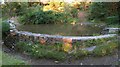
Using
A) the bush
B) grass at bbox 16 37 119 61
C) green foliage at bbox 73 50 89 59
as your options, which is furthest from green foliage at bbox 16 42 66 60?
the bush

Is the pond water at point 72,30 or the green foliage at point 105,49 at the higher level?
the green foliage at point 105,49

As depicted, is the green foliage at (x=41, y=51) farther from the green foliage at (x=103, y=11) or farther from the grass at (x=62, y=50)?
the green foliage at (x=103, y=11)

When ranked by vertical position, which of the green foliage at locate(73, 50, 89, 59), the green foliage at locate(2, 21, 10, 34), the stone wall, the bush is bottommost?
the bush

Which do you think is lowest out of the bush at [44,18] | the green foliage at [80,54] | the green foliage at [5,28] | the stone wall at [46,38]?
the bush at [44,18]

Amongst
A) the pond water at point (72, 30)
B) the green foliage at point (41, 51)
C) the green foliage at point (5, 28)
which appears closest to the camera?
the green foliage at point (41, 51)

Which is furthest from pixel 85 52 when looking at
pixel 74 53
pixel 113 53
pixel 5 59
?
pixel 5 59

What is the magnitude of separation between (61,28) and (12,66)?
5.59 m

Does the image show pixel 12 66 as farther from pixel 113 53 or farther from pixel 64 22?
pixel 64 22

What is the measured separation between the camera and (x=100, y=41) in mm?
8422

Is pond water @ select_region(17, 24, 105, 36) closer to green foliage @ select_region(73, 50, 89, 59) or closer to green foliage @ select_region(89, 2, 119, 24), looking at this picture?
green foliage @ select_region(89, 2, 119, 24)

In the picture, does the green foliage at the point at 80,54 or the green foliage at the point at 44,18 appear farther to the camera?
the green foliage at the point at 44,18

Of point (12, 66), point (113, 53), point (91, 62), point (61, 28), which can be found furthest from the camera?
point (61, 28)

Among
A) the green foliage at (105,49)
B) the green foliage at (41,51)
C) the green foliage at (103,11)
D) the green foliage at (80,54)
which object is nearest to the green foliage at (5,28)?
the green foliage at (41,51)

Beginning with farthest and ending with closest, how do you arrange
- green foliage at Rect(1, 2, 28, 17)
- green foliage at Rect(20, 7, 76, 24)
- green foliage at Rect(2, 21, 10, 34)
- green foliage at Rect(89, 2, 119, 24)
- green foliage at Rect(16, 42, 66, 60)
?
green foliage at Rect(1, 2, 28, 17)
green foliage at Rect(89, 2, 119, 24)
green foliage at Rect(20, 7, 76, 24)
green foliage at Rect(2, 21, 10, 34)
green foliage at Rect(16, 42, 66, 60)
